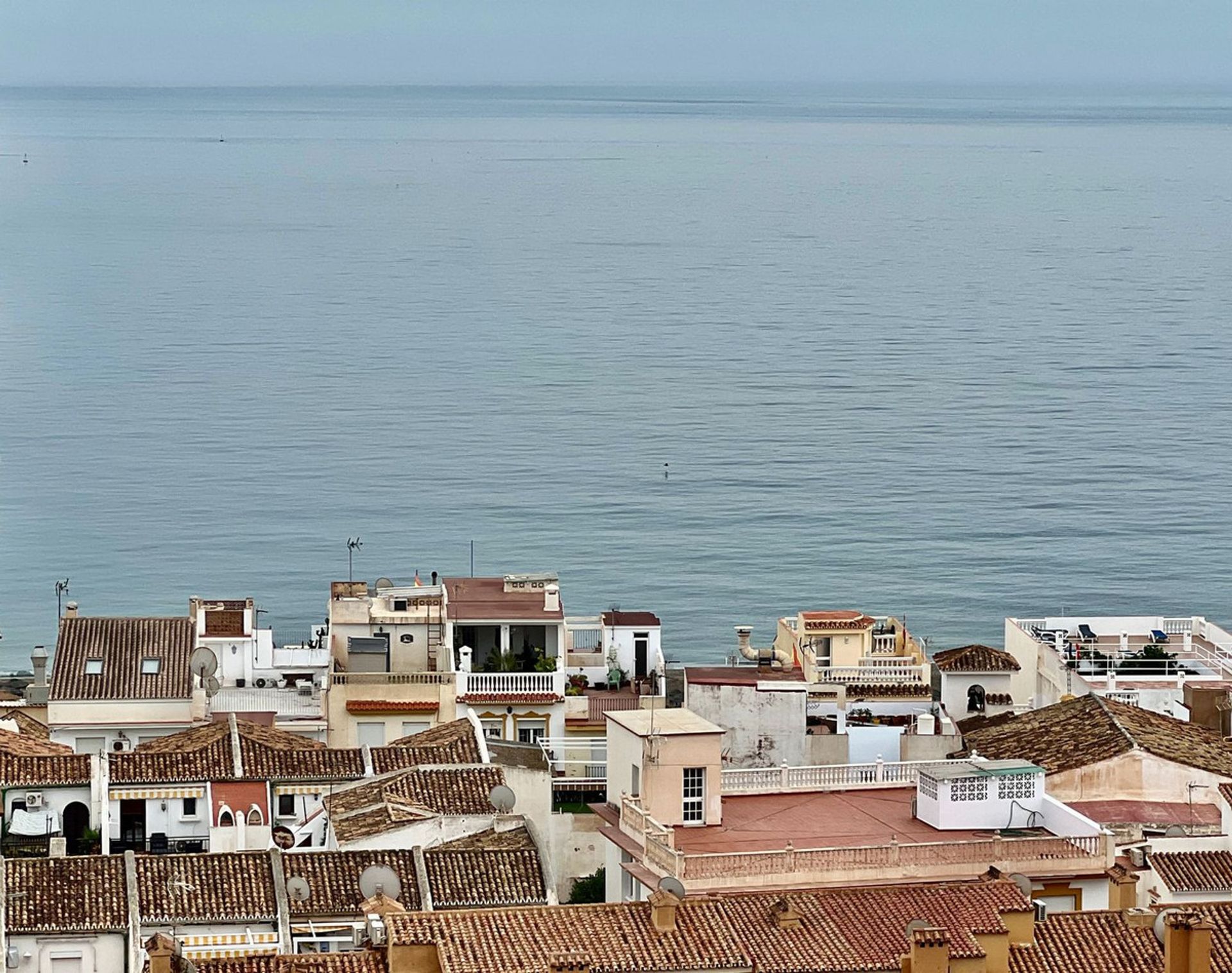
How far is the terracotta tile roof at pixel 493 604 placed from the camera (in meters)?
37.6

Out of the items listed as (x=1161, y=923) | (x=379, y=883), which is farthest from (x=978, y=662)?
(x=1161, y=923)

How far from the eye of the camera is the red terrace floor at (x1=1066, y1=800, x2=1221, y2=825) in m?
28.7

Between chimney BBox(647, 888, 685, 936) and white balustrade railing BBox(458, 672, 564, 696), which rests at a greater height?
white balustrade railing BBox(458, 672, 564, 696)

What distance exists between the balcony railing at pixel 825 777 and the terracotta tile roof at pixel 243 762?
469 centimetres

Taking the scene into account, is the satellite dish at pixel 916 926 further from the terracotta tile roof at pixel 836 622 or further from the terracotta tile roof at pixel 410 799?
the terracotta tile roof at pixel 836 622

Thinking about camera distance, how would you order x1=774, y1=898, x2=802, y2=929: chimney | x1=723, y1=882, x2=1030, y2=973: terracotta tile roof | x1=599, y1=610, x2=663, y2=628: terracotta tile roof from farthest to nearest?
x1=599, y1=610, x2=663, y2=628: terracotta tile roof → x1=774, y1=898, x2=802, y2=929: chimney → x1=723, y1=882, x2=1030, y2=973: terracotta tile roof

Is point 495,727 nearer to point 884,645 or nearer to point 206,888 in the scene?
point 884,645

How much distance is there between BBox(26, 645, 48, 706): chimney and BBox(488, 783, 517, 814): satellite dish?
1156 centimetres

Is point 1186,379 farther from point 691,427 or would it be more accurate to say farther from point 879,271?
point 879,271

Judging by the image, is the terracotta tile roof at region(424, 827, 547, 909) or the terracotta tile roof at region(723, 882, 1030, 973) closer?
the terracotta tile roof at region(723, 882, 1030, 973)

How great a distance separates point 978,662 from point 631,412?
56.6 meters

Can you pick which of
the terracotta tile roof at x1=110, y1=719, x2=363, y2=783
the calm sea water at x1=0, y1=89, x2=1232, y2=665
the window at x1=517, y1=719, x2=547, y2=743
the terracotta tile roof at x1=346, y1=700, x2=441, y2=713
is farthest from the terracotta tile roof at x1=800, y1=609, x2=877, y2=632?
the calm sea water at x1=0, y1=89, x2=1232, y2=665

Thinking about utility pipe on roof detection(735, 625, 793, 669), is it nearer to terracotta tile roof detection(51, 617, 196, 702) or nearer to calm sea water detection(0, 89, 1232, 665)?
terracotta tile roof detection(51, 617, 196, 702)

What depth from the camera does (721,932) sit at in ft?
69.9
